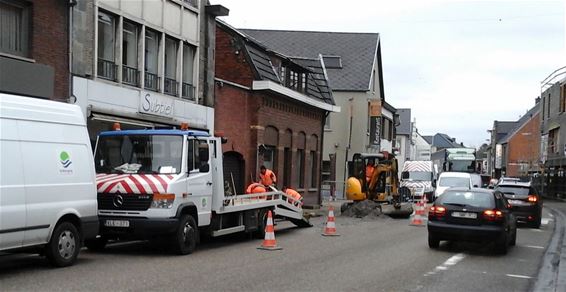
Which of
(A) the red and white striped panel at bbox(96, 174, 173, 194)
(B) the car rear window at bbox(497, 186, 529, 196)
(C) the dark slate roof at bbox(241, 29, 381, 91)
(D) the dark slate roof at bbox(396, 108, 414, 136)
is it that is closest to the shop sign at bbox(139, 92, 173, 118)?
(A) the red and white striped panel at bbox(96, 174, 173, 194)

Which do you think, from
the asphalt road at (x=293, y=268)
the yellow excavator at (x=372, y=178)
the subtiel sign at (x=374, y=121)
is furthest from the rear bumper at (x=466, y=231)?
the subtiel sign at (x=374, y=121)

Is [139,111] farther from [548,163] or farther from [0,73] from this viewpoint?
[548,163]

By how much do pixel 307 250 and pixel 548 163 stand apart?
40583mm

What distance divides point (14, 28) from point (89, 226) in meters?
6.20

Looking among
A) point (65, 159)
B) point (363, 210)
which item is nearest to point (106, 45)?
point (65, 159)

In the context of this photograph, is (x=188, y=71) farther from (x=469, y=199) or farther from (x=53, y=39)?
(x=469, y=199)

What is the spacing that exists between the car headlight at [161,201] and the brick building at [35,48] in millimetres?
4534

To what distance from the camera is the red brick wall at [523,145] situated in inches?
2859

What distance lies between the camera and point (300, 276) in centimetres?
976

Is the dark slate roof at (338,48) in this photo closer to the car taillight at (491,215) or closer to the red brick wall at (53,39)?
the red brick wall at (53,39)

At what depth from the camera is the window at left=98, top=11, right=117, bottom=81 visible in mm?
16859

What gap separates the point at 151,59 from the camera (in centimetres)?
1939

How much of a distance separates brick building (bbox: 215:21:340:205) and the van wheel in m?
12.4

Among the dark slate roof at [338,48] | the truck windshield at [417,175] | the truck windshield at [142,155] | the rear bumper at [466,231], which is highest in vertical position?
the dark slate roof at [338,48]
